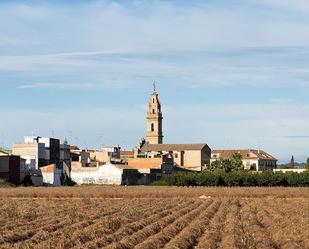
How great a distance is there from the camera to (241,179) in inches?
4126

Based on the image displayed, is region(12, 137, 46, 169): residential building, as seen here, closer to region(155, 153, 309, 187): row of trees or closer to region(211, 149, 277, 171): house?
region(155, 153, 309, 187): row of trees

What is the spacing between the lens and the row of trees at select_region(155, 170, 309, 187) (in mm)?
102750

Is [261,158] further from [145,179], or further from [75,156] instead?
[145,179]

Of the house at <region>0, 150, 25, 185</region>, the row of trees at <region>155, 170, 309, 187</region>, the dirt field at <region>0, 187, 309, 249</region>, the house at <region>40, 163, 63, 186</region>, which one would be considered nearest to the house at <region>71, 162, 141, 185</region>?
the house at <region>40, 163, 63, 186</region>

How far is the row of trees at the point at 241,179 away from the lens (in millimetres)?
102750

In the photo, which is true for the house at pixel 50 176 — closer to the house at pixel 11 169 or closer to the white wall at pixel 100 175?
the house at pixel 11 169

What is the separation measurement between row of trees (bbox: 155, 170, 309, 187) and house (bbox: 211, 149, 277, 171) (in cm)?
6482

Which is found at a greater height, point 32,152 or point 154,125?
point 154,125

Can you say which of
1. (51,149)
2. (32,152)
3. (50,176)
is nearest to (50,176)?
(50,176)

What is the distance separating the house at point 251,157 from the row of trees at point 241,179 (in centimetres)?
6482

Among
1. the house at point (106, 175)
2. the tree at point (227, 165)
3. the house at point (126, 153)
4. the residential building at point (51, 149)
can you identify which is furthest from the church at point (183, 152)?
the house at point (106, 175)

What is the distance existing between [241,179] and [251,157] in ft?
252

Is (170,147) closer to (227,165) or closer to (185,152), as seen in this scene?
(185,152)

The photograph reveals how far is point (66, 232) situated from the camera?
26562mm
